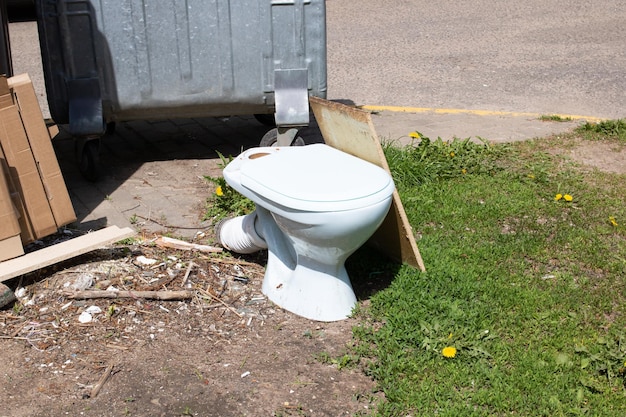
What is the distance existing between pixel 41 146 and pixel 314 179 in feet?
4.80


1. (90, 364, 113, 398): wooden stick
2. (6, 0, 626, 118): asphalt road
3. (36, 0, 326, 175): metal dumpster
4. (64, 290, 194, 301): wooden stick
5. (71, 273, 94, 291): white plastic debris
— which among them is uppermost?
(36, 0, 326, 175): metal dumpster

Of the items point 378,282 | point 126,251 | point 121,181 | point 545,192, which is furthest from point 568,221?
point 121,181

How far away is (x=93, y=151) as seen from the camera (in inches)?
183

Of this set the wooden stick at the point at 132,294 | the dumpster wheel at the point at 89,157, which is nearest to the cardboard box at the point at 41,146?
the wooden stick at the point at 132,294

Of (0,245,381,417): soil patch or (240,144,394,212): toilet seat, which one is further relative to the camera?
(240,144,394,212): toilet seat

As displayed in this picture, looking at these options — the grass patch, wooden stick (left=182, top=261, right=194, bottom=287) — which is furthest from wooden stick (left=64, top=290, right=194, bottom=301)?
the grass patch

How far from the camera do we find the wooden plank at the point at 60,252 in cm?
351

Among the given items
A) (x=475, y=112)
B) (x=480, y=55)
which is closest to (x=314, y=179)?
(x=475, y=112)

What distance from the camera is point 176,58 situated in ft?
14.9

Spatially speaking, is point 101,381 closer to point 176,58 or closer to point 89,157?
point 89,157

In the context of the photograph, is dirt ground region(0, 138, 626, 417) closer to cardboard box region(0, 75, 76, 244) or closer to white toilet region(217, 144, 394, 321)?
white toilet region(217, 144, 394, 321)

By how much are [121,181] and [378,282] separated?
1.92m

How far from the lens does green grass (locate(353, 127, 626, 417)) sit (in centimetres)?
290

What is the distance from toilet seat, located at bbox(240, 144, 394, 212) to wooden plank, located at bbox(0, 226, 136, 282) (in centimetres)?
77
